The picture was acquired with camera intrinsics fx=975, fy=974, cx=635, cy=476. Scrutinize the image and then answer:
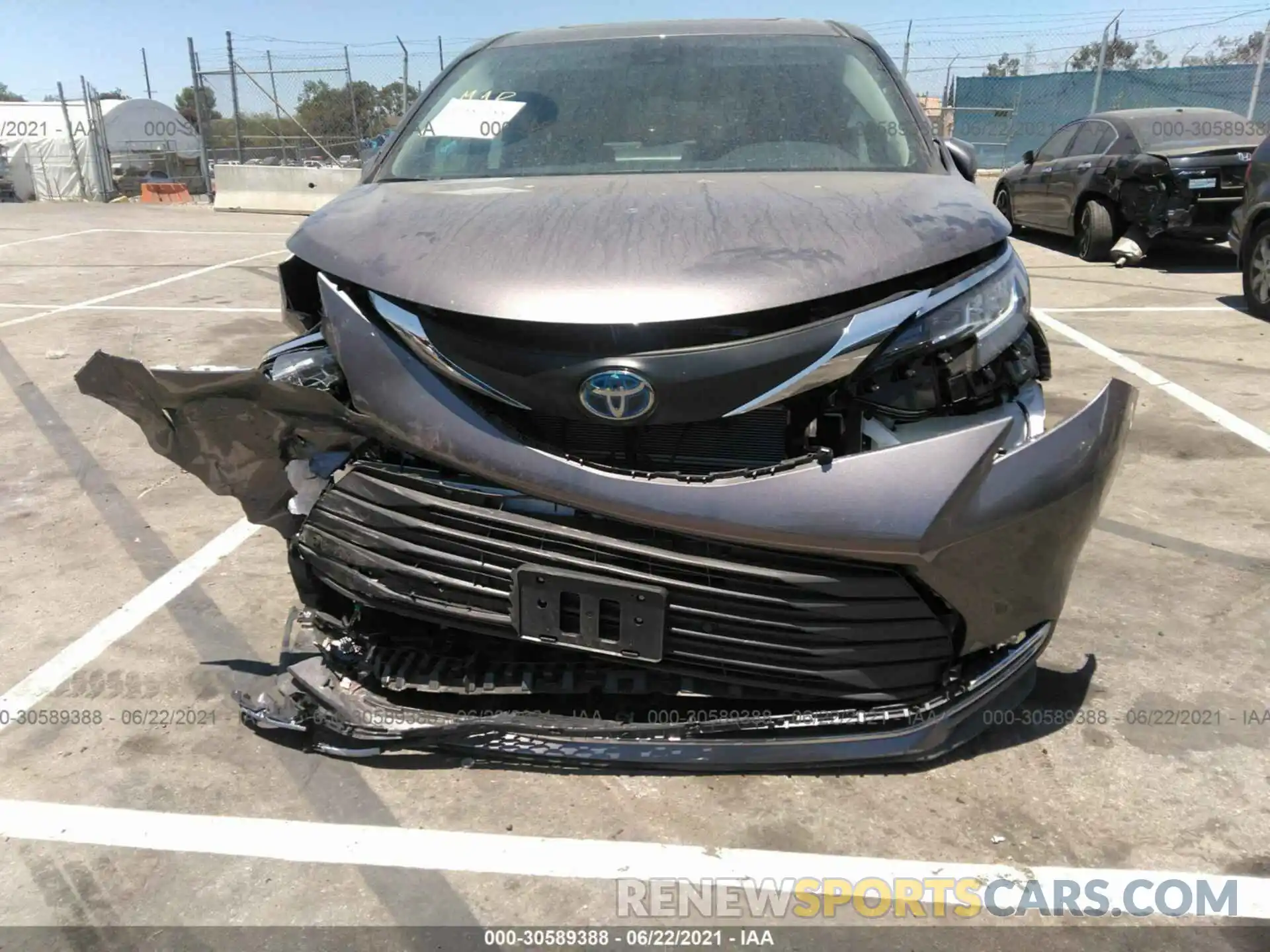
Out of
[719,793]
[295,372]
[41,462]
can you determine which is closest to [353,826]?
[719,793]

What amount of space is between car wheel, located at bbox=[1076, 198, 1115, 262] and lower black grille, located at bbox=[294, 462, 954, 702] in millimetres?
9654

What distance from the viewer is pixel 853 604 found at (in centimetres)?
206

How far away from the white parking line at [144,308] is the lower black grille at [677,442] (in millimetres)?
7309

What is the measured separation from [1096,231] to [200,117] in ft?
63.7

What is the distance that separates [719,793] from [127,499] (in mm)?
3220

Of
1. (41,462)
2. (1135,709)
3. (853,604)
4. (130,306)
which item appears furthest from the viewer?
(130,306)

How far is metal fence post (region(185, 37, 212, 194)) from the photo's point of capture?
21219 mm

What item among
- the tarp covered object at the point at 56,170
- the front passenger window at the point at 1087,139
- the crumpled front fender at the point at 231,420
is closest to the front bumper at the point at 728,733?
the crumpled front fender at the point at 231,420

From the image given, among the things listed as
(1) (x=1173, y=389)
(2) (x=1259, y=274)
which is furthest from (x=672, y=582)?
(2) (x=1259, y=274)

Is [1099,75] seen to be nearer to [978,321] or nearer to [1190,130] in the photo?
[1190,130]

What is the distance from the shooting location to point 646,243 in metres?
2.18

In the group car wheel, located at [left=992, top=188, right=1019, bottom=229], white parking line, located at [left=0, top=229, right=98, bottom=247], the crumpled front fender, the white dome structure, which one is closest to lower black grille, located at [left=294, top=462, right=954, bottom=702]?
the crumpled front fender

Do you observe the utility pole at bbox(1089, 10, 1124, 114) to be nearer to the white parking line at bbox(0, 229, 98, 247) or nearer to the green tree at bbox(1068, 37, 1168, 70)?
the green tree at bbox(1068, 37, 1168, 70)

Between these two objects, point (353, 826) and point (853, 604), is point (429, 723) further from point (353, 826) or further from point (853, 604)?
point (853, 604)
